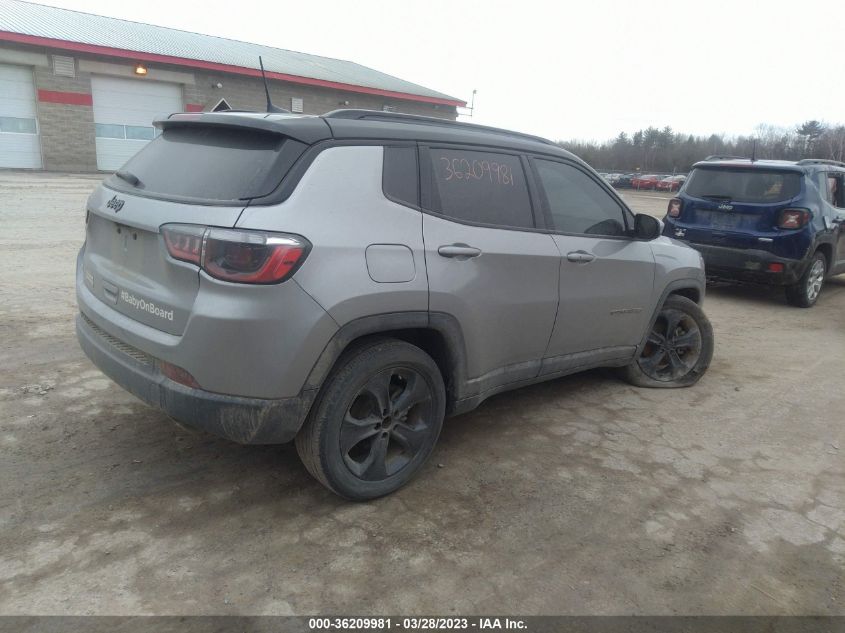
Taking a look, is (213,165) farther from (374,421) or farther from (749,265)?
(749,265)

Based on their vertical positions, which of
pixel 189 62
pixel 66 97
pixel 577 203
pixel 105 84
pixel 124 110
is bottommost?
pixel 577 203

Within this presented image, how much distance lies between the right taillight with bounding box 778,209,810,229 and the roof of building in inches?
938

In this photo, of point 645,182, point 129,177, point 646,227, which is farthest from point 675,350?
point 645,182

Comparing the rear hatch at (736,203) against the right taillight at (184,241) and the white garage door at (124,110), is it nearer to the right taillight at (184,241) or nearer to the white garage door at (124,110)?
the right taillight at (184,241)

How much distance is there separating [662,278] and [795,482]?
1.65m

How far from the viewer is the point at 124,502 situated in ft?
10.1

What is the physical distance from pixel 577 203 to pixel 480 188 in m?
0.91

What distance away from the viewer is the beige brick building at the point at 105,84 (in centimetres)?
2314

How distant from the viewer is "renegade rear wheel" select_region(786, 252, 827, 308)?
26.6 feet

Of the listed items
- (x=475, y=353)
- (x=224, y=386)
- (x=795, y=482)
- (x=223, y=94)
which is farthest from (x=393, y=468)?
(x=223, y=94)

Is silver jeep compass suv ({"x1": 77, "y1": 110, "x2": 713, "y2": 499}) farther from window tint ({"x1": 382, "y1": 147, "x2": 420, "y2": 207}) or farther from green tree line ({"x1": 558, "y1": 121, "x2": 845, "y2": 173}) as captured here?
green tree line ({"x1": 558, "y1": 121, "x2": 845, "y2": 173})

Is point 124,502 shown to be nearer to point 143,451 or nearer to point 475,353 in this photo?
point 143,451

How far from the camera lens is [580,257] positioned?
4000 mm

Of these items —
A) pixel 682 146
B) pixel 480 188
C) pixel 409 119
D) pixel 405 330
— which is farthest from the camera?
pixel 682 146
